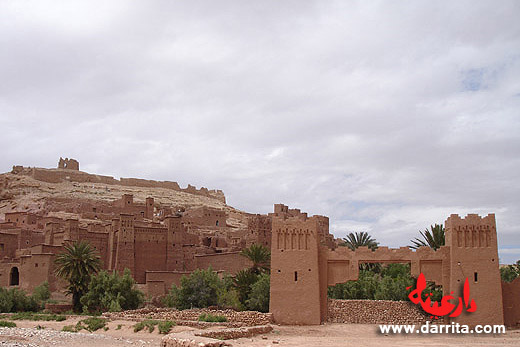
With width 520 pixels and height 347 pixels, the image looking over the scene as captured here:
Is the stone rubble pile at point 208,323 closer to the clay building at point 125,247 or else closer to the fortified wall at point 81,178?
the clay building at point 125,247

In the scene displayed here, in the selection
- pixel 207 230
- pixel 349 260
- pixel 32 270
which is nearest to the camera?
pixel 349 260

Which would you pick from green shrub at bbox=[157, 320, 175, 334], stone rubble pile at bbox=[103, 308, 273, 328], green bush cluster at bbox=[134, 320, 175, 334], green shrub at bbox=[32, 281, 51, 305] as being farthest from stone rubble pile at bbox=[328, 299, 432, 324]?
green shrub at bbox=[32, 281, 51, 305]

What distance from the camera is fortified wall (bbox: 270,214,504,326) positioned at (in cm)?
2375

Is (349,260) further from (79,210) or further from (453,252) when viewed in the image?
(79,210)

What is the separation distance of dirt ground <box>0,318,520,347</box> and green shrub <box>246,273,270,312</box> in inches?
150

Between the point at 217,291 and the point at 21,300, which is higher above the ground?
the point at 217,291

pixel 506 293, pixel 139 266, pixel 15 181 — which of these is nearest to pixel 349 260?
pixel 506 293

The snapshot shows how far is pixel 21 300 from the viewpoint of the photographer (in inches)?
1346

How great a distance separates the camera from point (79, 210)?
58.6m

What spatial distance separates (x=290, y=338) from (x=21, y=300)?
2105cm

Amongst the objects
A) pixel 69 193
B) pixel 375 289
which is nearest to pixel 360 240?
pixel 375 289

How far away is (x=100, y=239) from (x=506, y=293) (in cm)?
3037

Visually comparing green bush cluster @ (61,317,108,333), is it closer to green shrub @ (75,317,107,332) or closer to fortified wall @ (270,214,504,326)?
green shrub @ (75,317,107,332)

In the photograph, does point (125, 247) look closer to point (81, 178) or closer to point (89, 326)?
point (89, 326)
